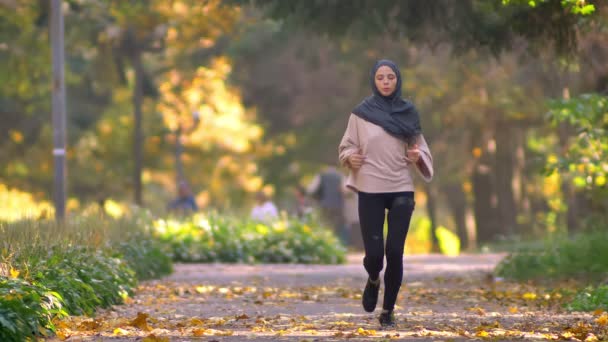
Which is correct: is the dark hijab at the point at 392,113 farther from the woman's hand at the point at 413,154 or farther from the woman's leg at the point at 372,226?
the woman's leg at the point at 372,226

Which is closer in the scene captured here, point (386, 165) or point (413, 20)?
point (386, 165)

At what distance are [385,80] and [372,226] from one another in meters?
1.09

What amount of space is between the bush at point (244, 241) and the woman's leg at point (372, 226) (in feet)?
35.0

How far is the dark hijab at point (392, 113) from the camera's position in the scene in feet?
32.6

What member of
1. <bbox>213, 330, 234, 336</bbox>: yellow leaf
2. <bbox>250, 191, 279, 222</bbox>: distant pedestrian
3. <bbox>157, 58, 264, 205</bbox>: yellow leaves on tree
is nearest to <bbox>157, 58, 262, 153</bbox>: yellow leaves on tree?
<bbox>157, 58, 264, 205</bbox>: yellow leaves on tree

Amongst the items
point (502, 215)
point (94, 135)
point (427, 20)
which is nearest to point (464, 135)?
point (502, 215)

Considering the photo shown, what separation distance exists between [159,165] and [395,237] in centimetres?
4041

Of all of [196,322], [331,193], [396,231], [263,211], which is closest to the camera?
[396,231]

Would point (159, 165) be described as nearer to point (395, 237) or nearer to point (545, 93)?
point (545, 93)

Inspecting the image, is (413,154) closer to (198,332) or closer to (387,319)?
(387,319)

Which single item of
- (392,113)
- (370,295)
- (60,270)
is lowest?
(370,295)

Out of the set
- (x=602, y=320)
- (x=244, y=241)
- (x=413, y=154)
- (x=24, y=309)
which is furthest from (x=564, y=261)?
(x=24, y=309)

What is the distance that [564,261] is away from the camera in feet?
54.1

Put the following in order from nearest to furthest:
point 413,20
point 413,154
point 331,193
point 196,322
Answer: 1. point 413,154
2. point 196,322
3. point 413,20
4. point 331,193
